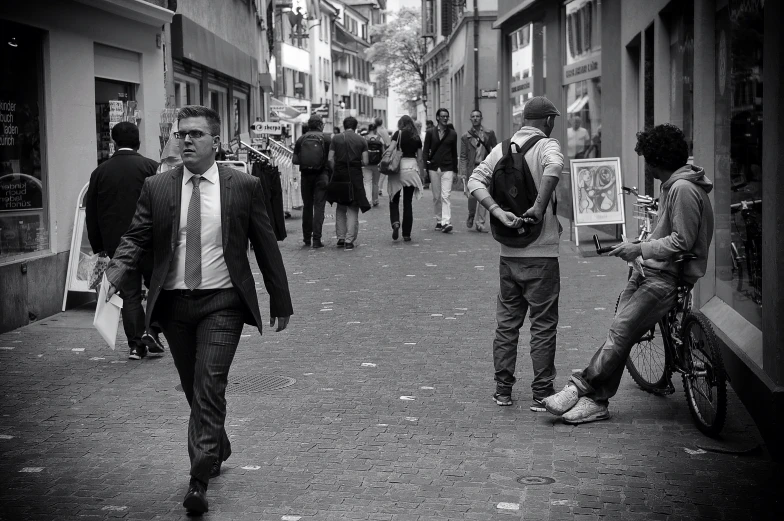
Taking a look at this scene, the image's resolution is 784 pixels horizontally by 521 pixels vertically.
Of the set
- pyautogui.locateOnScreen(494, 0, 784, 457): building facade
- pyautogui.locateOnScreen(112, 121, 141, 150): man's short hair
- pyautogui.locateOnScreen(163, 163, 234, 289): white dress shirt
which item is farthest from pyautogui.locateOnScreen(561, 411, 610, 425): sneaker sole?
pyautogui.locateOnScreen(112, 121, 141, 150): man's short hair

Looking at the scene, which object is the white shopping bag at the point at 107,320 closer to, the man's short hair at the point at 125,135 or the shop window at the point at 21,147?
the man's short hair at the point at 125,135

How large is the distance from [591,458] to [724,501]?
0.90 metres

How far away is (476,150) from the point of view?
19188mm

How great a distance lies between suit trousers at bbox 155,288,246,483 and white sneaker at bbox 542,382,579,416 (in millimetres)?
2160

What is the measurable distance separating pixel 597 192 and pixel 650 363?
28.6 feet

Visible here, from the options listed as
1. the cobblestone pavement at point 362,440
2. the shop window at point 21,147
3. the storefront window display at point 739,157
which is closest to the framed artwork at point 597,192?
the cobblestone pavement at point 362,440

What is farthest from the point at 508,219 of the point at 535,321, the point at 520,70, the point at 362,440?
the point at 520,70

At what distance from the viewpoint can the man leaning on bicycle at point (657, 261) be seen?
6.45 metres

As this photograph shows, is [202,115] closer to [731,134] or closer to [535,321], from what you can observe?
[535,321]

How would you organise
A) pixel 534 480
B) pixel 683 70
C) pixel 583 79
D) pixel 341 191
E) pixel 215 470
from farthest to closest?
pixel 583 79
pixel 341 191
pixel 683 70
pixel 215 470
pixel 534 480

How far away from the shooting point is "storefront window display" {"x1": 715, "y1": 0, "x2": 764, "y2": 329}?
7.32m

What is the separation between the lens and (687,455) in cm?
601

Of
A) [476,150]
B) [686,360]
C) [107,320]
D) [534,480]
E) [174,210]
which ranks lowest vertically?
[534,480]

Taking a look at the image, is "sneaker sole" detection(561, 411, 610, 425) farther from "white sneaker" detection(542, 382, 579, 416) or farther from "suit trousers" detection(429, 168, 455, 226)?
"suit trousers" detection(429, 168, 455, 226)
